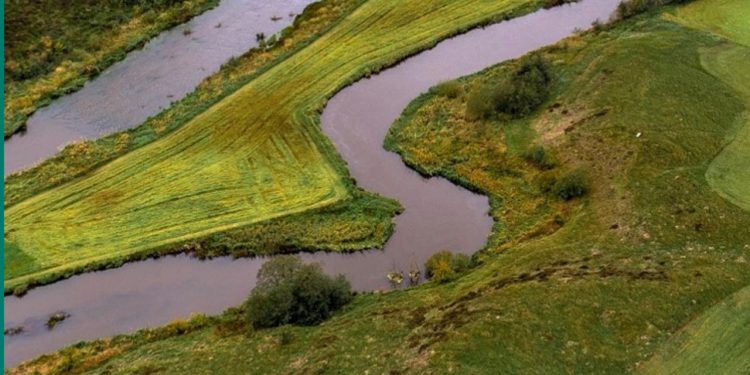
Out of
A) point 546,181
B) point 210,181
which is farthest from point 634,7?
point 210,181

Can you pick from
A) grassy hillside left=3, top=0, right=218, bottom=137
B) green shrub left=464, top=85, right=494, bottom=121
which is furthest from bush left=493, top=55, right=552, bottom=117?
grassy hillside left=3, top=0, right=218, bottom=137

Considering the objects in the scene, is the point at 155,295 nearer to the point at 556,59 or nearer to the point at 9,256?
the point at 9,256

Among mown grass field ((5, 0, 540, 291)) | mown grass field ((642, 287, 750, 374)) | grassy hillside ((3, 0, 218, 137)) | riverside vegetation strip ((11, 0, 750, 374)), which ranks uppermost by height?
grassy hillside ((3, 0, 218, 137))

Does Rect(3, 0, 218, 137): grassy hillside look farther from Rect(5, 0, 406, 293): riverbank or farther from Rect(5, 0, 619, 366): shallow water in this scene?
Rect(5, 0, 619, 366): shallow water

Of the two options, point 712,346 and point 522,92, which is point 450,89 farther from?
point 712,346

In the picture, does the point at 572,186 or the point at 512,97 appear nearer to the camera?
the point at 572,186

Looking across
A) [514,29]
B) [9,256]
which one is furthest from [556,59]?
[9,256]
